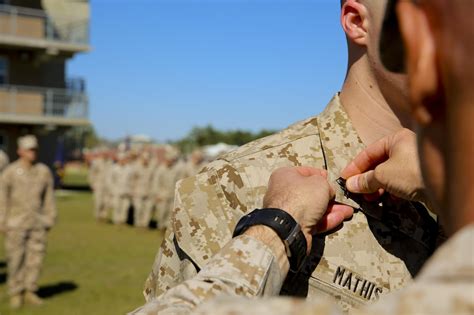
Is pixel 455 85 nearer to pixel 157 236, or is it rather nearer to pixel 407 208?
pixel 407 208

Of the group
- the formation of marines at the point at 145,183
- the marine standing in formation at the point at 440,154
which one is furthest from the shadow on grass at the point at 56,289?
the marine standing in formation at the point at 440,154

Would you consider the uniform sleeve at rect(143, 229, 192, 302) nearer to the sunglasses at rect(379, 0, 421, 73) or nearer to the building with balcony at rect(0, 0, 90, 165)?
the sunglasses at rect(379, 0, 421, 73)

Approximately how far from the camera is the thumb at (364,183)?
5.59ft

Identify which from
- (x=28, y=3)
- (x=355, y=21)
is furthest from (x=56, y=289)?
(x=28, y=3)

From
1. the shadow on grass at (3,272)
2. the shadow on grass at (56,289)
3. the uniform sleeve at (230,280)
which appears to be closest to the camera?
the uniform sleeve at (230,280)

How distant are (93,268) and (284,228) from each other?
9.90 meters

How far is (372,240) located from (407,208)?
0.14 meters

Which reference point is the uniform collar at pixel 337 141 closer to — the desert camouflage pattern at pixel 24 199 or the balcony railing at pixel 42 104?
the desert camouflage pattern at pixel 24 199

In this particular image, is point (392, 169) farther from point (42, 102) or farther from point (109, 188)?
point (42, 102)

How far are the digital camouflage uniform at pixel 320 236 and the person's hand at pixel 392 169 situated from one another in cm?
11

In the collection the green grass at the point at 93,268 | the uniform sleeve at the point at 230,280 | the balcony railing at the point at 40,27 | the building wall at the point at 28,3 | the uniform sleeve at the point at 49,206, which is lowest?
the green grass at the point at 93,268

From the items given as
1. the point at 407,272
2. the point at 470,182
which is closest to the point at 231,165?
the point at 407,272

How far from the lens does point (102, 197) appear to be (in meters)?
18.3

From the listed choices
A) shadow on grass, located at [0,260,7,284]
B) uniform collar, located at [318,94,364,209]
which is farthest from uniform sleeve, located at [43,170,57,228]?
uniform collar, located at [318,94,364,209]
